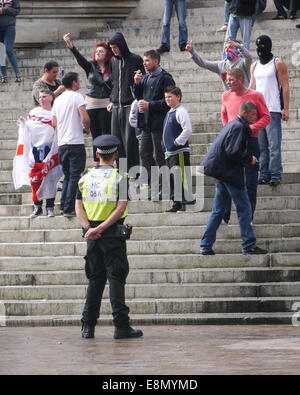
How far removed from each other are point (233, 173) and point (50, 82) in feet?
12.2

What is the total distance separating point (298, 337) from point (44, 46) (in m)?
13.1

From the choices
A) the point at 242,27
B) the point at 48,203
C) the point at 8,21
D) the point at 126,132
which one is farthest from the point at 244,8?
the point at 48,203

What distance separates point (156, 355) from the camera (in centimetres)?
898

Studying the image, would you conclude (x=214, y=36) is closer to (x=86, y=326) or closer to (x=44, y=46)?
(x=44, y=46)

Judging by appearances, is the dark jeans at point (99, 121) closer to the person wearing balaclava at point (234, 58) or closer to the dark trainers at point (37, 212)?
the dark trainers at point (37, 212)

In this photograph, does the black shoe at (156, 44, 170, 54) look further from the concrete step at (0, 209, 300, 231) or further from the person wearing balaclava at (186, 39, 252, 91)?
the concrete step at (0, 209, 300, 231)

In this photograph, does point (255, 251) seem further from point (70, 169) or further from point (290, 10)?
point (290, 10)

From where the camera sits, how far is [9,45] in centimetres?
1900

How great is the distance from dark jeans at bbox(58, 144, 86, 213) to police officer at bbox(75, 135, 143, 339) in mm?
2990

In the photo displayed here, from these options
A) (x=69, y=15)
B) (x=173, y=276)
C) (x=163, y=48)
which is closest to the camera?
(x=173, y=276)

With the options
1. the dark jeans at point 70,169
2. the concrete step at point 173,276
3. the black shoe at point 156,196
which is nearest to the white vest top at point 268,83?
the black shoe at point 156,196

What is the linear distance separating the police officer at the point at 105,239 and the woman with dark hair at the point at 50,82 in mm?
4345

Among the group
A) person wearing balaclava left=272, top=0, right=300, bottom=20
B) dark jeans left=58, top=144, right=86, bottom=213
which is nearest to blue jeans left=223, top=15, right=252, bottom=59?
person wearing balaclava left=272, top=0, right=300, bottom=20

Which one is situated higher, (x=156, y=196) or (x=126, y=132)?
(x=126, y=132)
